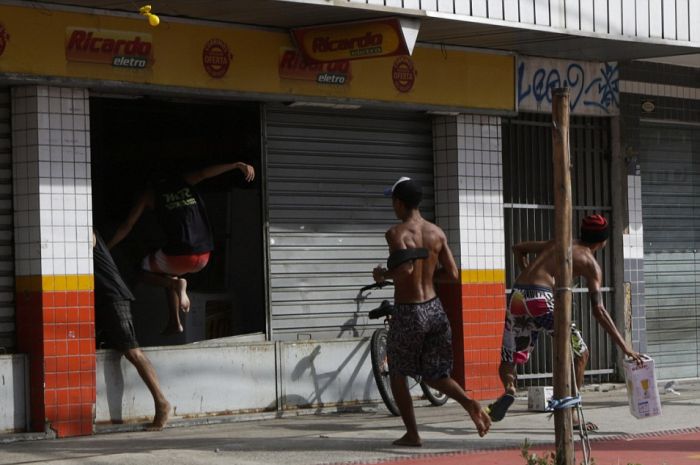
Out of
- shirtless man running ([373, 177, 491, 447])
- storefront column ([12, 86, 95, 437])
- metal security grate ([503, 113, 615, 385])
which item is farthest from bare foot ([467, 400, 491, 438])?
metal security grate ([503, 113, 615, 385])

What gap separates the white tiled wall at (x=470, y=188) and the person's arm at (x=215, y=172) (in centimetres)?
236

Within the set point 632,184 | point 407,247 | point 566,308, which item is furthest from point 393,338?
point 632,184

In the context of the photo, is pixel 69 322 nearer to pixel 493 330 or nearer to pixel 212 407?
pixel 212 407

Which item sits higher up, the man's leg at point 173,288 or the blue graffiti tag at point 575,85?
the blue graffiti tag at point 575,85

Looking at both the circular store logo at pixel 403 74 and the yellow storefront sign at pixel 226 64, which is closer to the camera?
the yellow storefront sign at pixel 226 64

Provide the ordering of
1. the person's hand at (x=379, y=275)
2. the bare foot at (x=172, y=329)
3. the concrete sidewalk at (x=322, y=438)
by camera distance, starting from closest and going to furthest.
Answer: the concrete sidewalk at (x=322, y=438)
the person's hand at (x=379, y=275)
the bare foot at (x=172, y=329)

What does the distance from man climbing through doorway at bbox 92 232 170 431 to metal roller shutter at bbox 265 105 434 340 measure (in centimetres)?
164

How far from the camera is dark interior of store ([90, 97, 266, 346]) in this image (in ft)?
42.2

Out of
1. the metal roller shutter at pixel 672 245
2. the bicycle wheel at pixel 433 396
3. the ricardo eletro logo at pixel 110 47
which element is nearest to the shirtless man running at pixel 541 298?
the bicycle wheel at pixel 433 396

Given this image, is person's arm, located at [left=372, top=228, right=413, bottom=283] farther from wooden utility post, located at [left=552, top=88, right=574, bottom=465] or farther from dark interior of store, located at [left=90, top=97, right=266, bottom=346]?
dark interior of store, located at [left=90, top=97, right=266, bottom=346]

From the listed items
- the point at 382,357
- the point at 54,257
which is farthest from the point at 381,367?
the point at 54,257

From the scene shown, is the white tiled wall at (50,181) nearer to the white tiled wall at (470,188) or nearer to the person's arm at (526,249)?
the person's arm at (526,249)

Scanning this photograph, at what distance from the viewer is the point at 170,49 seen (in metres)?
11.7

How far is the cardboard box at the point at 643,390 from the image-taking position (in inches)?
408
